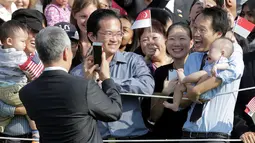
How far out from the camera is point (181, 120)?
6.64 meters

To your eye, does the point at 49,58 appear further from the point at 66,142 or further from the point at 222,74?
the point at 222,74

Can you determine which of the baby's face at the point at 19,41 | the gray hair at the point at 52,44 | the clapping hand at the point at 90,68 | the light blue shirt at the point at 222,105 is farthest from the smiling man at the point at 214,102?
the baby's face at the point at 19,41

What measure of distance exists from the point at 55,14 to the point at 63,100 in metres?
3.25

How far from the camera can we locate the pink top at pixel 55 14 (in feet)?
27.5

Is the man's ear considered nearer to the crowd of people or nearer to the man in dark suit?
the crowd of people

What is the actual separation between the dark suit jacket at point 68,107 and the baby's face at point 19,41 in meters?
1.37

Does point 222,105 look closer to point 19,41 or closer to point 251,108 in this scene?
point 251,108

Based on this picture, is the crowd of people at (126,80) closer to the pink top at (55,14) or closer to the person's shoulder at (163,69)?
the person's shoulder at (163,69)

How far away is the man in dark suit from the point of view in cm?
532

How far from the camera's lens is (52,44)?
5332mm

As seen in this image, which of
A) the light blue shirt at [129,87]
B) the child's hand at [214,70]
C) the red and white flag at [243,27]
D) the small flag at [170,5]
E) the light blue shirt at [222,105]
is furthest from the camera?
the small flag at [170,5]

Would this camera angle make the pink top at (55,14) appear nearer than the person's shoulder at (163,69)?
No

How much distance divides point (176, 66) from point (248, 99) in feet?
2.42

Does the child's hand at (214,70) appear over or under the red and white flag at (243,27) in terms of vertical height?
under
